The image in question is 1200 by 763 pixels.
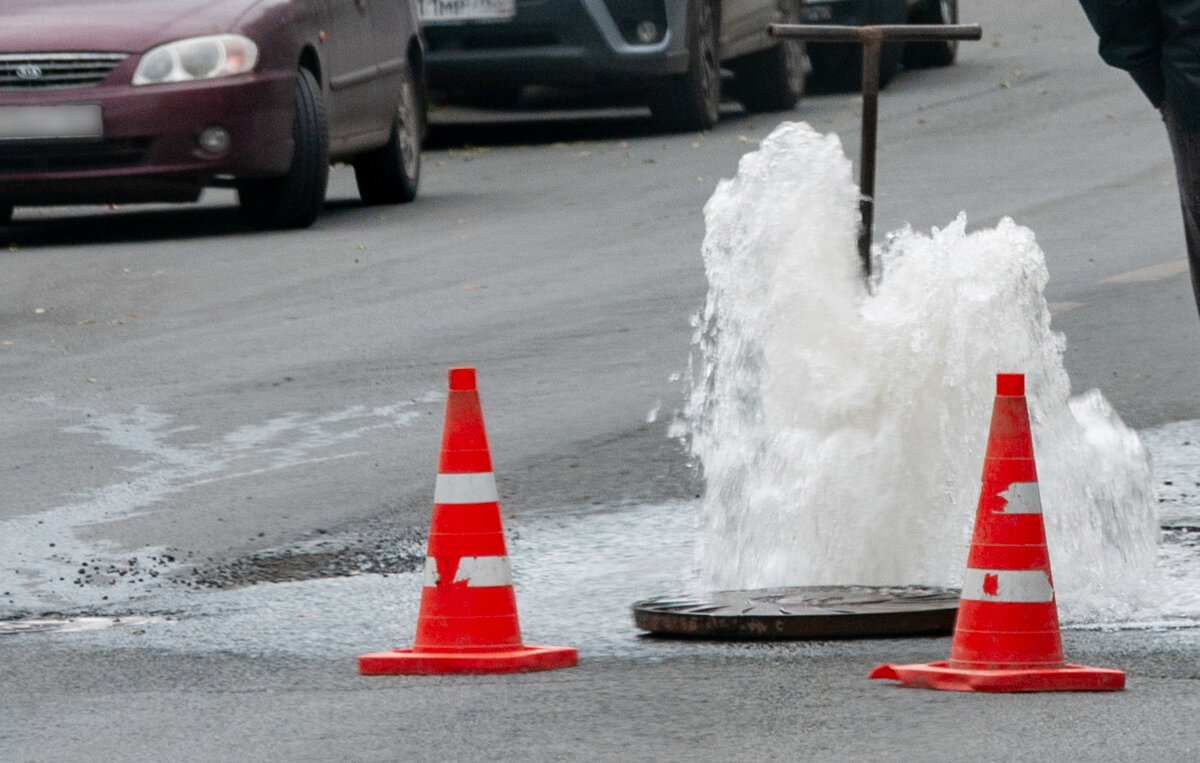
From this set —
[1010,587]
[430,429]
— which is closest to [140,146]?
[430,429]

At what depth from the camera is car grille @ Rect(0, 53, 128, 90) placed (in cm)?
1201

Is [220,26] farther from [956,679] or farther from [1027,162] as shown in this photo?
[956,679]

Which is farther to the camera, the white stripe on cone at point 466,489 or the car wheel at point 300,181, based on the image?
the car wheel at point 300,181

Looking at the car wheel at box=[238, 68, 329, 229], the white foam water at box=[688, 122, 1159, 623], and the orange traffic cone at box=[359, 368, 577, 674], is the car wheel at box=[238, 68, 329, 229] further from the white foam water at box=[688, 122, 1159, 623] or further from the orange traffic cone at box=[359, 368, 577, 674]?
the orange traffic cone at box=[359, 368, 577, 674]

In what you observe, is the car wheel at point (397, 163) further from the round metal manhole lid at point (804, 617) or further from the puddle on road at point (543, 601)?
the round metal manhole lid at point (804, 617)

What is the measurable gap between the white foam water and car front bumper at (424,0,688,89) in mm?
10374

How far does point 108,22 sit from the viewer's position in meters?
12.2

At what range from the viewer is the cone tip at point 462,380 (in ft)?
17.1

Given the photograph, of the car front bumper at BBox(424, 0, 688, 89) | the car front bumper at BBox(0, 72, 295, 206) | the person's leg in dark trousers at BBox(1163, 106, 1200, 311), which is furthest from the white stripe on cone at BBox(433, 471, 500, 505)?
the car front bumper at BBox(424, 0, 688, 89)

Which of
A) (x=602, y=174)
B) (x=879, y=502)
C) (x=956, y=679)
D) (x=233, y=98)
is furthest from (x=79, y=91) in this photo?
(x=956, y=679)

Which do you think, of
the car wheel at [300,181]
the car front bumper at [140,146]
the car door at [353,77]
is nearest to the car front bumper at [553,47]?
the car door at [353,77]

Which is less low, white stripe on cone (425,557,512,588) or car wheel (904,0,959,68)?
white stripe on cone (425,557,512,588)

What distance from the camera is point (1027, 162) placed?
1531 centimetres

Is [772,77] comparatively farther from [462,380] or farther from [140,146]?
[462,380]
